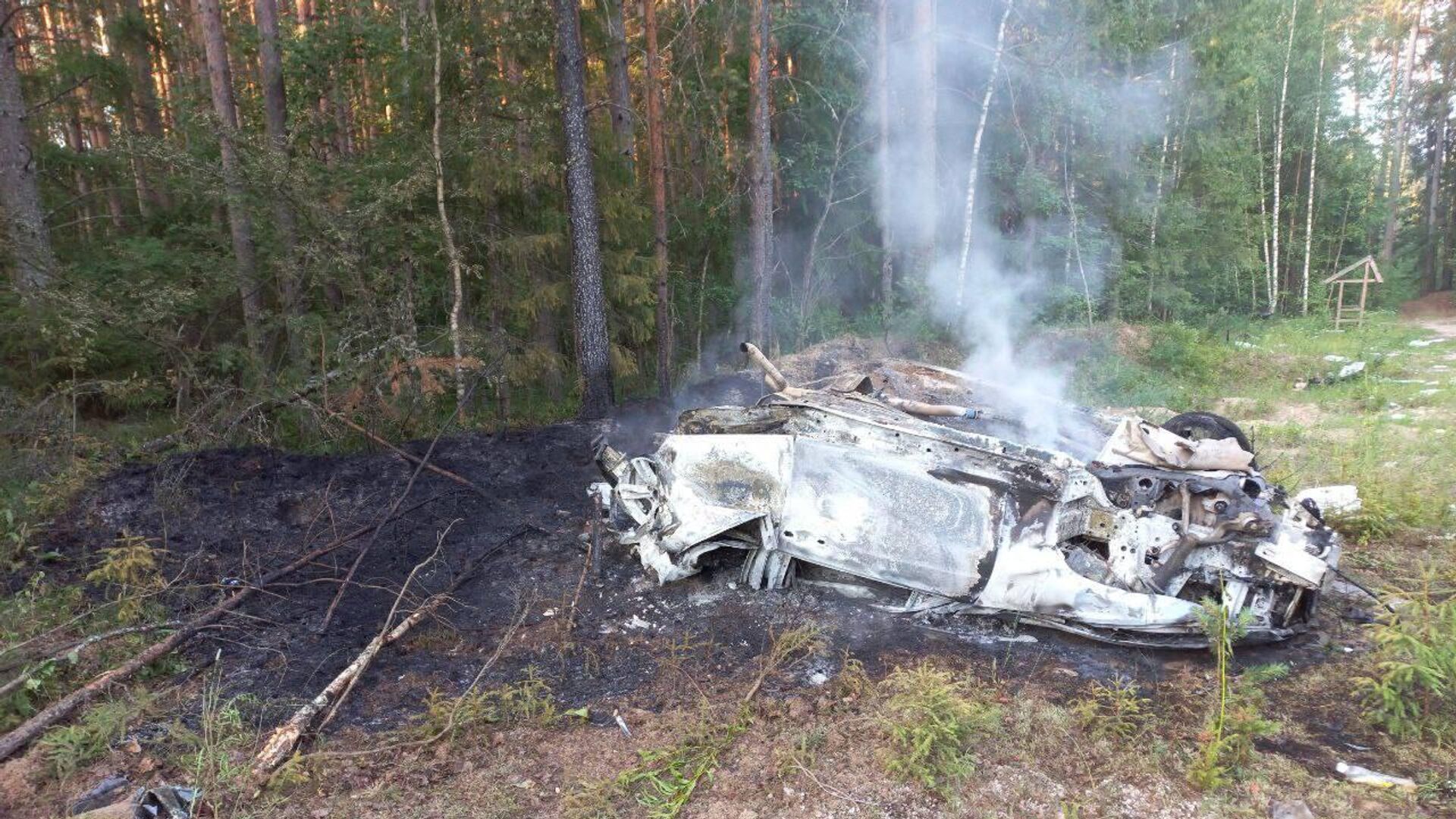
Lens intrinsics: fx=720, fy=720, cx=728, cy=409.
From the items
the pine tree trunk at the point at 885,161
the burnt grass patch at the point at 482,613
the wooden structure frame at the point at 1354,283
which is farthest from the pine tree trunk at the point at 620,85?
the wooden structure frame at the point at 1354,283

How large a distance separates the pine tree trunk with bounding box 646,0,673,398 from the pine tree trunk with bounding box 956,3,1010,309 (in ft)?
20.6

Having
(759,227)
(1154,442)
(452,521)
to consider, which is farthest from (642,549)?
(759,227)

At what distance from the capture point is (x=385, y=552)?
587 cm

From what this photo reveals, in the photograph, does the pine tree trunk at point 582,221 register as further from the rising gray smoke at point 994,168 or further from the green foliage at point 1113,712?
the green foliage at point 1113,712

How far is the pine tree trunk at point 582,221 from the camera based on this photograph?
9102 mm

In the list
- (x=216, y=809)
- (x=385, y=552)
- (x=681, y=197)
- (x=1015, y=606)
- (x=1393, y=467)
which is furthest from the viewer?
(x=681, y=197)

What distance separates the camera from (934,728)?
11.5 ft

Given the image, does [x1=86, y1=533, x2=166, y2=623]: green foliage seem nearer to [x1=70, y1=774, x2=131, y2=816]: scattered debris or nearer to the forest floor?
the forest floor

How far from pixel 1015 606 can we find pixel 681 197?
1259 centimetres

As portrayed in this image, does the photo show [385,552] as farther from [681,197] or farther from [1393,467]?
[681,197]

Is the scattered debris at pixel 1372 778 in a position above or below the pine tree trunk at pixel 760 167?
below

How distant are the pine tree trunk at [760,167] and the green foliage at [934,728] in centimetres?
939

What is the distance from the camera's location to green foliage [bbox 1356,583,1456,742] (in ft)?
11.5

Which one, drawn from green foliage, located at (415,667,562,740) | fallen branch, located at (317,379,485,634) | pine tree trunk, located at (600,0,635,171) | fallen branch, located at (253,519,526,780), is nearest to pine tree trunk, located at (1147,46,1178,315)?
pine tree trunk, located at (600,0,635,171)
